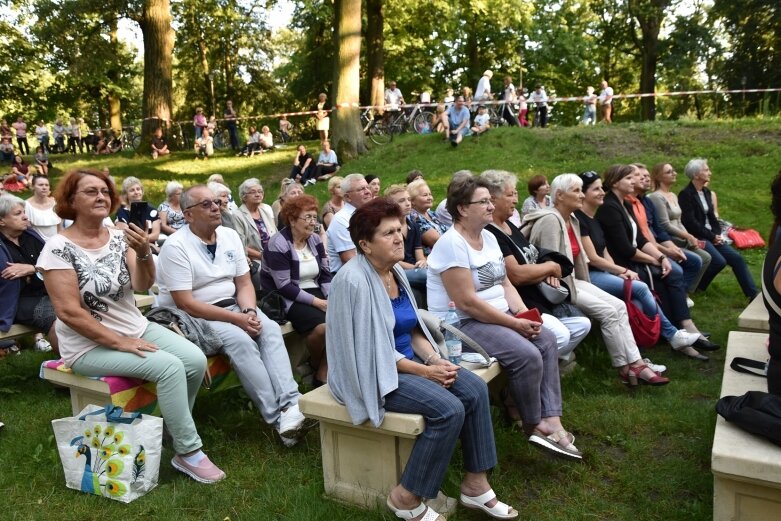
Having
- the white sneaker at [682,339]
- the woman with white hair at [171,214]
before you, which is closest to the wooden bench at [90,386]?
the white sneaker at [682,339]

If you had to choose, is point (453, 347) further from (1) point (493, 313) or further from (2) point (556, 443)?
(2) point (556, 443)

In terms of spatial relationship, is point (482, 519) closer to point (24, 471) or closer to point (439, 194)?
point (24, 471)

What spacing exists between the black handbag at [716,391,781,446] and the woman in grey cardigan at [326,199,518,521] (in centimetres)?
99

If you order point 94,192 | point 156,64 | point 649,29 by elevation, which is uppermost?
point 649,29

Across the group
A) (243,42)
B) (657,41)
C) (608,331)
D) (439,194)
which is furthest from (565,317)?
(243,42)

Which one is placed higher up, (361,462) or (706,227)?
(706,227)

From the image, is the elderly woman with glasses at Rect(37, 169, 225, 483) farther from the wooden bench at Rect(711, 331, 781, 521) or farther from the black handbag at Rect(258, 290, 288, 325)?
the wooden bench at Rect(711, 331, 781, 521)

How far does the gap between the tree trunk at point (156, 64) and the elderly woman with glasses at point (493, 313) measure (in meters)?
15.8

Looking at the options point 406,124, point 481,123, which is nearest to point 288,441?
point 481,123

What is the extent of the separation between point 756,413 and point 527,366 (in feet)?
3.85

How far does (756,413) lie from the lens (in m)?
2.56

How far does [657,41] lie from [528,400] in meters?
24.9

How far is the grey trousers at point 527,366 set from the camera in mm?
3504

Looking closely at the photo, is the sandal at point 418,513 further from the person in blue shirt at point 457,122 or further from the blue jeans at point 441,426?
the person in blue shirt at point 457,122
